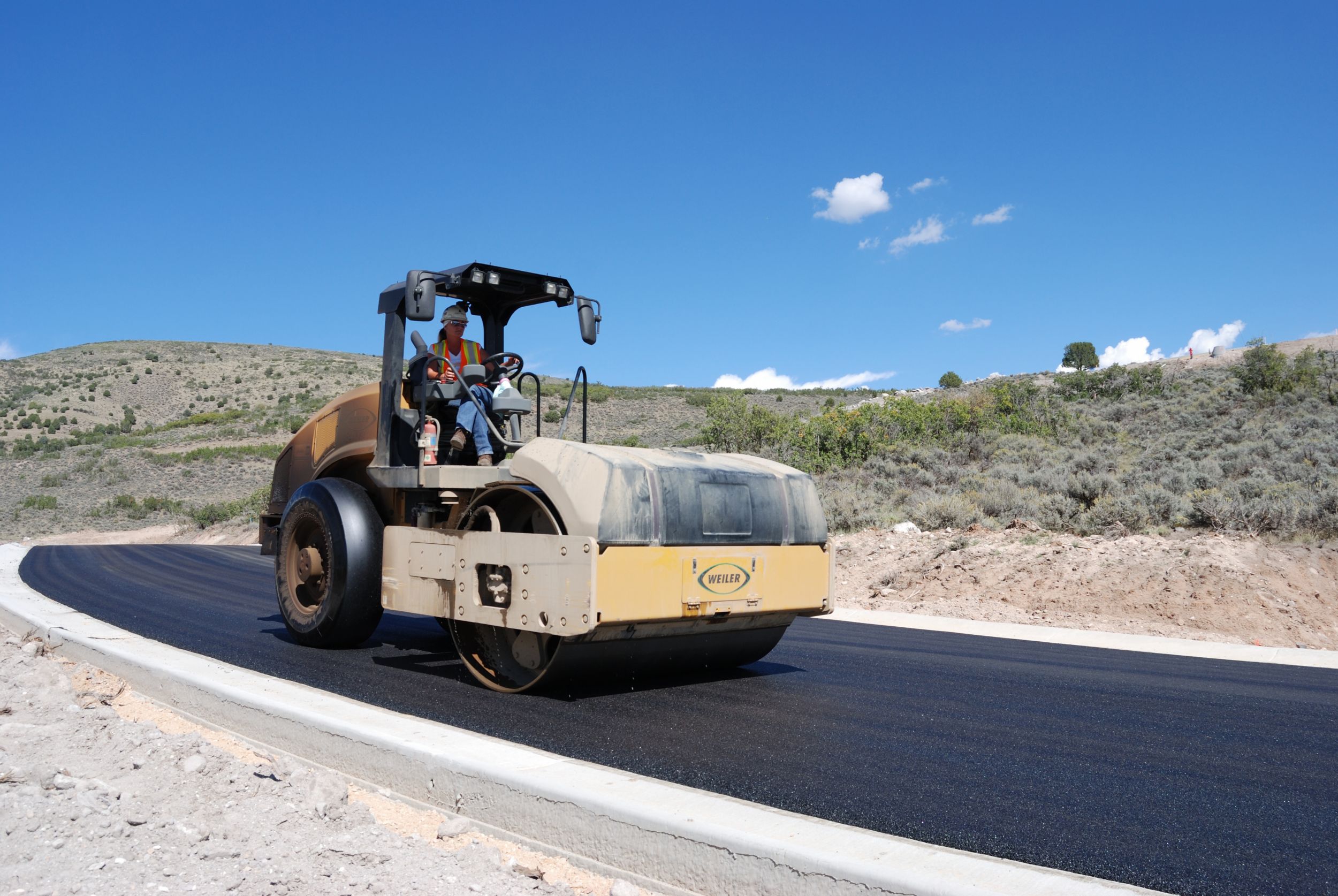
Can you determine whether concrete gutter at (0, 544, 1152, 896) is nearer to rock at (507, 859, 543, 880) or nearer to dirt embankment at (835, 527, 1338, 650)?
rock at (507, 859, 543, 880)

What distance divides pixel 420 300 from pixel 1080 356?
6866cm

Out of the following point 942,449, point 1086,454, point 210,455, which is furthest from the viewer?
point 210,455

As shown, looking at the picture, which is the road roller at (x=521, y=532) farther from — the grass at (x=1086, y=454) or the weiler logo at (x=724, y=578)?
the grass at (x=1086, y=454)

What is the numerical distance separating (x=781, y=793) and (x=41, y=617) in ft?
26.2

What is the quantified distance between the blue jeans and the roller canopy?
2.46ft

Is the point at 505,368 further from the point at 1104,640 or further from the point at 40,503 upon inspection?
the point at 40,503

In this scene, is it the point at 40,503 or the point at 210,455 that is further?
the point at 210,455

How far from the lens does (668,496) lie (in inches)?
234

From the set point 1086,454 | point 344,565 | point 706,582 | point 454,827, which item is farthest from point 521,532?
point 1086,454

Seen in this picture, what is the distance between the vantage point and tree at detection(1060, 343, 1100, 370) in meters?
67.5

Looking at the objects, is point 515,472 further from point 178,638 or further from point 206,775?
point 178,638

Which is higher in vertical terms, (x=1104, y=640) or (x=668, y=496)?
(x=668, y=496)

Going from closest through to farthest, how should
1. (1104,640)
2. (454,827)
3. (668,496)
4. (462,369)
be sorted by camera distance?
(454,827) → (668,496) → (462,369) → (1104,640)

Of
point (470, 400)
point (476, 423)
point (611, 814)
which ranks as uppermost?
point (470, 400)
